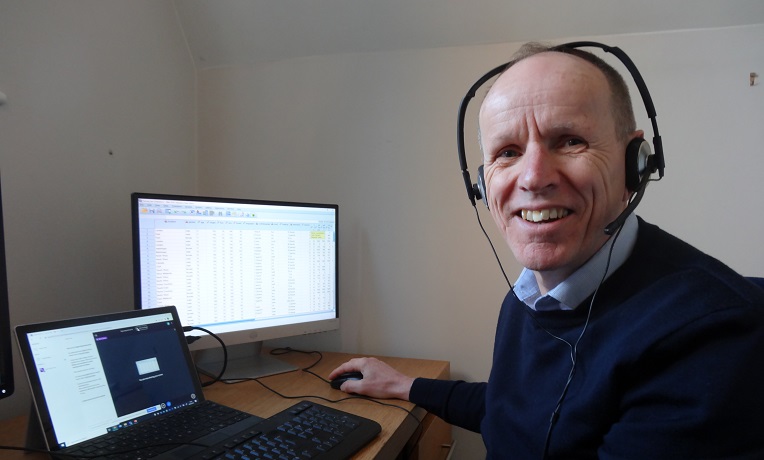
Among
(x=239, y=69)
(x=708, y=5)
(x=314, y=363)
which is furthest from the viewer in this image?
(x=239, y=69)

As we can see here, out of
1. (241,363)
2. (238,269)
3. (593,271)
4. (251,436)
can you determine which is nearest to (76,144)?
(238,269)

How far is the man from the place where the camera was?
55cm

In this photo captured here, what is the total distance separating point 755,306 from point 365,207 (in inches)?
42.3

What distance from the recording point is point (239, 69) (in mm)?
1593

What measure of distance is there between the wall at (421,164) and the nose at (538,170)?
2.16 ft

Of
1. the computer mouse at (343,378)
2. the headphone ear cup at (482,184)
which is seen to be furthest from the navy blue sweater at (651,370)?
the computer mouse at (343,378)

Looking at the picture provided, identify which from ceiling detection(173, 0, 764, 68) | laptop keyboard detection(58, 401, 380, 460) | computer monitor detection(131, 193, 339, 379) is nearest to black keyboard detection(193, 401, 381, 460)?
laptop keyboard detection(58, 401, 380, 460)

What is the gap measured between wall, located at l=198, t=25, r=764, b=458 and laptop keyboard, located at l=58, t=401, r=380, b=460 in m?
0.63

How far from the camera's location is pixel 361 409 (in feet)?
3.23

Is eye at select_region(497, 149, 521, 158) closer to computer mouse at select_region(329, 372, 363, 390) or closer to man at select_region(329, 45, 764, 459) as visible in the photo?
man at select_region(329, 45, 764, 459)

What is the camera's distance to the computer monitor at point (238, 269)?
43.0 inches

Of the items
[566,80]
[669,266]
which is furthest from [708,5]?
[669,266]

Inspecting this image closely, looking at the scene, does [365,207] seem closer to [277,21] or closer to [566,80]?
[277,21]

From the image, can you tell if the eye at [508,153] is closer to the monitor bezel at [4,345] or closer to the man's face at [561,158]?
the man's face at [561,158]
